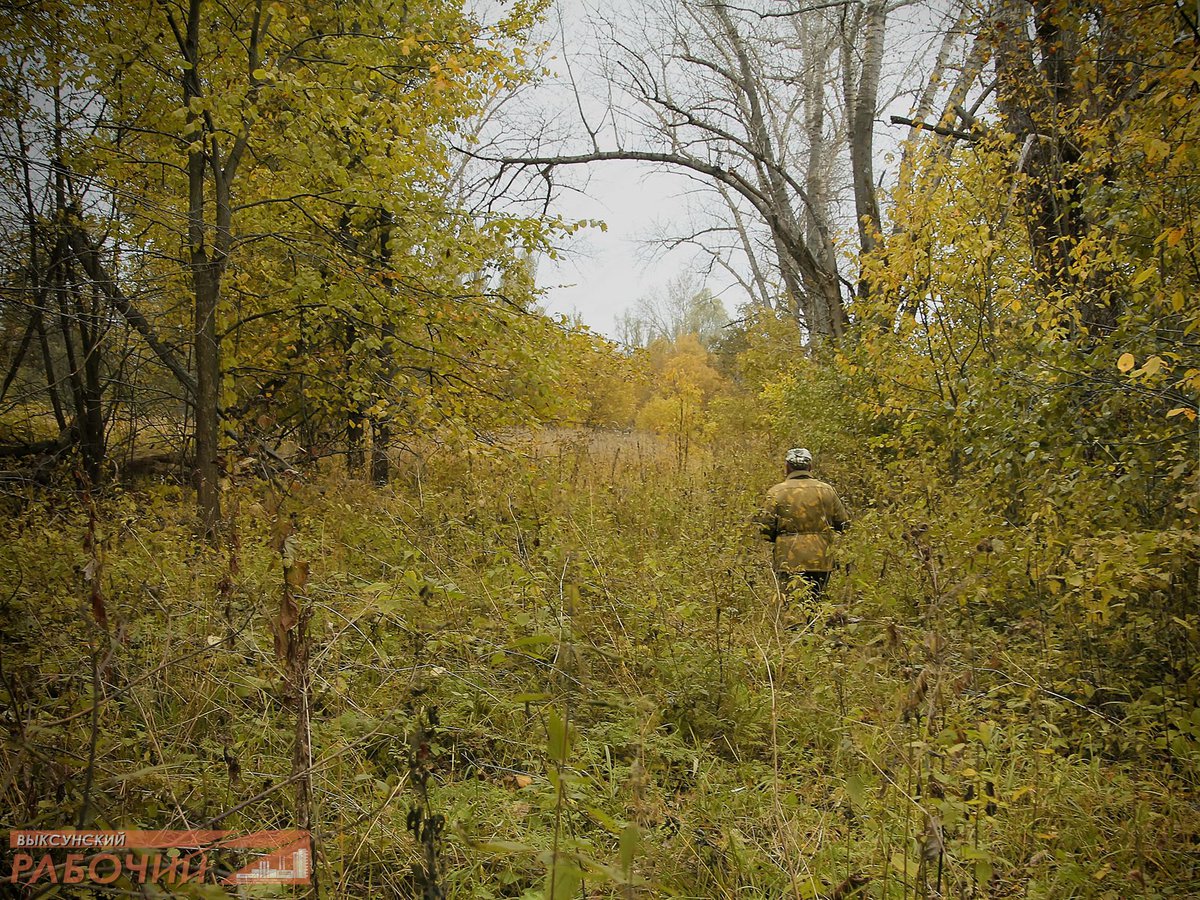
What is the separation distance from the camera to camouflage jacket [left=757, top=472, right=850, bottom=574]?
5.43 meters

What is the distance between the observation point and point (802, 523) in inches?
218

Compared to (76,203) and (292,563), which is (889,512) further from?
(76,203)

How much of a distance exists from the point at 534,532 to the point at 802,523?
2450 mm

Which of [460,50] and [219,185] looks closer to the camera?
[219,185]

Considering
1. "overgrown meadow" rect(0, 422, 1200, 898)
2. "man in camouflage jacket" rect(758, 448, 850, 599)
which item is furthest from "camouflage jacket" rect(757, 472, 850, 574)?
"overgrown meadow" rect(0, 422, 1200, 898)

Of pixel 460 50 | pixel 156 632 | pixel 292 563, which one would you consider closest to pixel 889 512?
pixel 292 563

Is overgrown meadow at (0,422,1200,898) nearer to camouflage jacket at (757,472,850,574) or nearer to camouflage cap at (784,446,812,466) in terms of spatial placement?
camouflage jacket at (757,472,850,574)

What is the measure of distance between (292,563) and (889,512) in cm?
519

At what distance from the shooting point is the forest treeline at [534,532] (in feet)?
7.03

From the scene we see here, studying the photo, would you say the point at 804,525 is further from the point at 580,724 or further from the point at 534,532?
the point at 580,724

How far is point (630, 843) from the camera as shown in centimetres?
115

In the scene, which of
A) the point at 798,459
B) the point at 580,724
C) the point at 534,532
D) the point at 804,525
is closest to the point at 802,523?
the point at 804,525

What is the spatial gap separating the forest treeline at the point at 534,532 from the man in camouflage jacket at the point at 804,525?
29 centimetres

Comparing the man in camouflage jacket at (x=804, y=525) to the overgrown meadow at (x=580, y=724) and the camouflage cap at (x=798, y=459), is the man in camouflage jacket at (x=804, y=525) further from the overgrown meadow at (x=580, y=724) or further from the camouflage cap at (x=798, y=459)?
the overgrown meadow at (x=580, y=724)
